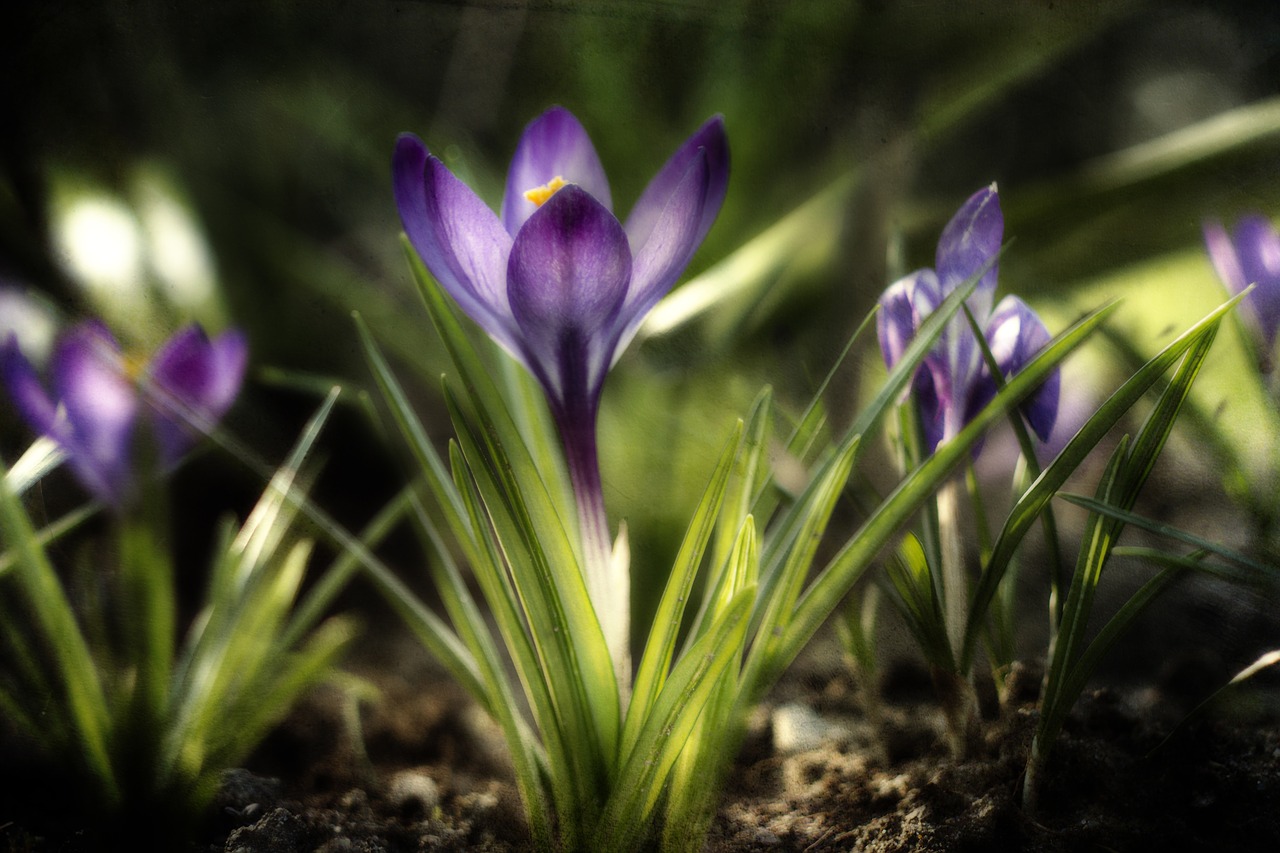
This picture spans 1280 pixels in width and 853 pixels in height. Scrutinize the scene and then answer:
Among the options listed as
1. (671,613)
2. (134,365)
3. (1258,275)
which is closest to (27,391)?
(134,365)

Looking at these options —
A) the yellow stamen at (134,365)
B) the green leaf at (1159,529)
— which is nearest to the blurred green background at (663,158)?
the yellow stamen at (134,365)

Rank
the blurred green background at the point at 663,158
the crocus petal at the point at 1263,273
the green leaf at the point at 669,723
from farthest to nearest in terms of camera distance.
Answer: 1. the blurred green background at the point at 663,158
2. the crocus petal at the point at 1263,273
3. the green leaf at the point at 669,723

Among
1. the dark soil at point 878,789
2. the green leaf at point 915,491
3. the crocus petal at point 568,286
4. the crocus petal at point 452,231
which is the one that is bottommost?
the dark soil at point 878,789

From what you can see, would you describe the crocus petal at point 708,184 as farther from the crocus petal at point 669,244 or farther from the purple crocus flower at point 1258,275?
the purple crocus flower at point 1258,275

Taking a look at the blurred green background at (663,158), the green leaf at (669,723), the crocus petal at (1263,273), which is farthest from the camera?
the blurred green background at (663,158)

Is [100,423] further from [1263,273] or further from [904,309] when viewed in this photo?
[1263,273]

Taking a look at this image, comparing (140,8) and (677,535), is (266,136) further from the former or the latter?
(677,535)
